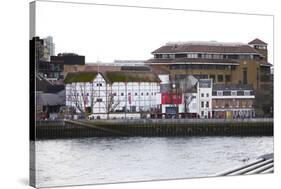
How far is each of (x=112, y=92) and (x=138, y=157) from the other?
0.84 metres

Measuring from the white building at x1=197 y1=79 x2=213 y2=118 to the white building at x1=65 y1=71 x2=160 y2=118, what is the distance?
598 millimetres

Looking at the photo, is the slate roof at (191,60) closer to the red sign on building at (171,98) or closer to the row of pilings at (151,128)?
the red sign on building at (171,98)

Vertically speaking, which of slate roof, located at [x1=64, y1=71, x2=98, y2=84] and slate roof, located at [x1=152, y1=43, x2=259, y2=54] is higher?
slate roof, located at [x1=152, y1=43, x2=259, y2=54]

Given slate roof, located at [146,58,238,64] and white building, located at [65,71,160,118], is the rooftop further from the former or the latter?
slate roof, located at [146,58,238,64]

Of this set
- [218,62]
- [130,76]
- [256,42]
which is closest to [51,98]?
[130,76]

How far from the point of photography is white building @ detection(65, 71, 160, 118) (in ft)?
27.5

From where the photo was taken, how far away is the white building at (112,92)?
8367mm

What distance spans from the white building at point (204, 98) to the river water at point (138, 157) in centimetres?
33

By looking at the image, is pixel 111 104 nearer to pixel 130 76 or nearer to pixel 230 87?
pixel 130 76

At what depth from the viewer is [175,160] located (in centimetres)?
881

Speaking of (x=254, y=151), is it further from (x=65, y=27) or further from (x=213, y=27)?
(x=65, y=27)

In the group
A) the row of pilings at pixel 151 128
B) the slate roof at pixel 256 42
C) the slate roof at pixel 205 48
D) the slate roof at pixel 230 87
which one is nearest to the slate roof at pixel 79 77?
the row of pilings at pixel 151 128

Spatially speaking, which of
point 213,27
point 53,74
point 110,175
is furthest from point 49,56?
point 213,27

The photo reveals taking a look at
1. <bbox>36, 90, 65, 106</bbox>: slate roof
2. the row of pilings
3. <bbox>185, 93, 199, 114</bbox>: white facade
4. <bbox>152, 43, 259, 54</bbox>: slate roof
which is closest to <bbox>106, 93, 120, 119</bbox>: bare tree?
the row of pilings
